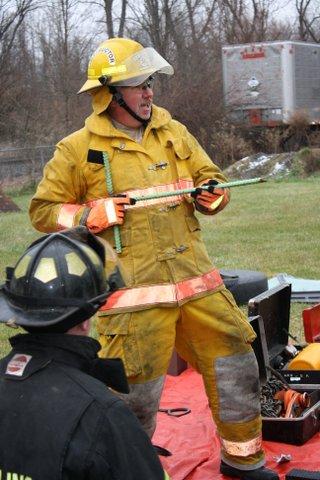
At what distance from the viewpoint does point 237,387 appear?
12.7ft

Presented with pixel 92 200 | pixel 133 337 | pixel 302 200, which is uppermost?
pixel 92 200

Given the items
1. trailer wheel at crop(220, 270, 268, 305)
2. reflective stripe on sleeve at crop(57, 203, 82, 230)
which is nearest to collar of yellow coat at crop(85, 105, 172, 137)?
reflective stripe on sleeve at crop(57, 203, 82, 230)

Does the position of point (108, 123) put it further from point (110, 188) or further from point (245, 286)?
point (245, 286)

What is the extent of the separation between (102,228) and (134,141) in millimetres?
458

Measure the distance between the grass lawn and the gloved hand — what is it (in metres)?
2.72

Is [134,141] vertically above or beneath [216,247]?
above

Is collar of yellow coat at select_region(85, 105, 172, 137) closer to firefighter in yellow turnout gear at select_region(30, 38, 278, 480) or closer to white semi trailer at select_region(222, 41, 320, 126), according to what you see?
firefighter in yellow turnout gear at select_region(30, 38, 278, 480)

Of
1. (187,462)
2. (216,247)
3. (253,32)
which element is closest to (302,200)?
(216,247)

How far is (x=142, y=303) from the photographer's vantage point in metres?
3.73

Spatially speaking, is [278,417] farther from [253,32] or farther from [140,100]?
[253,32]

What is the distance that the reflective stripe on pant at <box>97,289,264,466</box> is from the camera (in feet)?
12.2

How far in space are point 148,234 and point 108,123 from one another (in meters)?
0.56

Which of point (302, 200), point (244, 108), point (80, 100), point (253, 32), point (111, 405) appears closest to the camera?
point (111, 405)

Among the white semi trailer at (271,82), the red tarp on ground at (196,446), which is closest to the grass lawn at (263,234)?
the red tarp on ground at (196,446)
